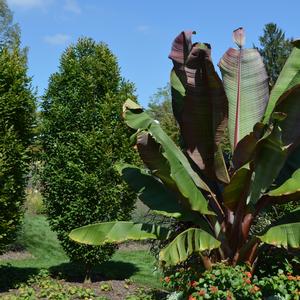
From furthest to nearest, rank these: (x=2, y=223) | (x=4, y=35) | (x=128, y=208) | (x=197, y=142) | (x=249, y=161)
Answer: (x=4, y=35), (x=128, y=208), (x=2, y=223), (x=197, y=142), (x=249, y=161)

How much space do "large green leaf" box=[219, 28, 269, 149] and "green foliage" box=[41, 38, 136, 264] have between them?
3.41m

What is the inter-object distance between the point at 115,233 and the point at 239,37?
3.38m

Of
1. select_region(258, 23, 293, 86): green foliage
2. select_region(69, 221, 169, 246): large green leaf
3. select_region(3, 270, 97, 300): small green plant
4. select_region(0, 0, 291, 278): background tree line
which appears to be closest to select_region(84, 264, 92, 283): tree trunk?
select_region(0, 0, 291, 278): background tree line

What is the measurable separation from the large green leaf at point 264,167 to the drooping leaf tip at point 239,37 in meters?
1.55

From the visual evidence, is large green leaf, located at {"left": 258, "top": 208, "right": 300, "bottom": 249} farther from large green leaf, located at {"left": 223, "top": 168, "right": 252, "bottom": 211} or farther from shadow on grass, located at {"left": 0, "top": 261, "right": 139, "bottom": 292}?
shadow on grass, located at {"left": 0, "top": 261, "right": 139, "bottom": 292}


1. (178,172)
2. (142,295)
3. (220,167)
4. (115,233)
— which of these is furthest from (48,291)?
(220,167)

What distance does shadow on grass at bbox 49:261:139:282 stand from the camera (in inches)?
436

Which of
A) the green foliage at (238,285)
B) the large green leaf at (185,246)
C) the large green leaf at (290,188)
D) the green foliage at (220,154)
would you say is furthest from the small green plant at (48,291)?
the large green leaf at (290,188)

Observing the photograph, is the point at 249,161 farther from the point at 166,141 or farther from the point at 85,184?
the point at 85,184

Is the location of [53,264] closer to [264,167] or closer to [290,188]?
[264,167]

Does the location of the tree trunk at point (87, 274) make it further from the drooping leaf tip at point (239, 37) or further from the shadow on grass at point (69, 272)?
the drooping leaf tip at point (239, 37)

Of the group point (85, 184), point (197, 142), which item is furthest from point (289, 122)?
point (85, 184)

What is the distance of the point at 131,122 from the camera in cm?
725

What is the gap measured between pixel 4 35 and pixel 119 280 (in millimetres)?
35438
